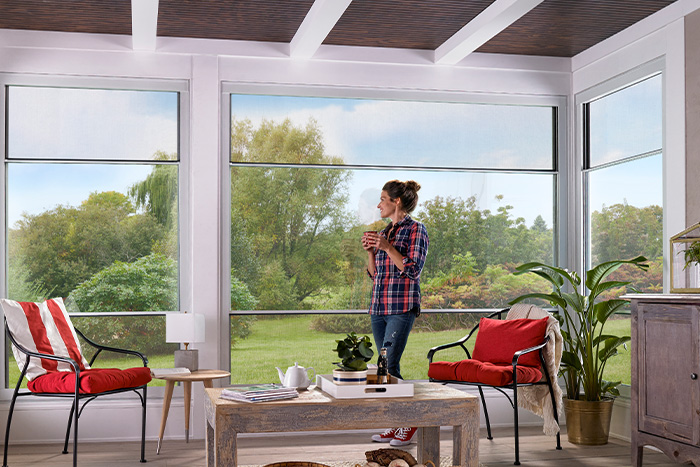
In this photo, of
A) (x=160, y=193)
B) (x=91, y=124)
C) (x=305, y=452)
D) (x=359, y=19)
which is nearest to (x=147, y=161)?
(x=160, y=193)

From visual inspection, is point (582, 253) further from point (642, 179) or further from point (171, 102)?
point (171, 102)

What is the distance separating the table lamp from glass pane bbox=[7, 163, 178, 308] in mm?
533

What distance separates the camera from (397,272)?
4.73 metres

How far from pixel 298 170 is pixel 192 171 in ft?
2.50

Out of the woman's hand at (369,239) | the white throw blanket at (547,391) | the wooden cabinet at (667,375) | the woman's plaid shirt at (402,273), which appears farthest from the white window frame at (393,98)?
the wooden cabinet at (667,375)

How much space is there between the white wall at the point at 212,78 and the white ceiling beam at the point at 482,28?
0.25 m

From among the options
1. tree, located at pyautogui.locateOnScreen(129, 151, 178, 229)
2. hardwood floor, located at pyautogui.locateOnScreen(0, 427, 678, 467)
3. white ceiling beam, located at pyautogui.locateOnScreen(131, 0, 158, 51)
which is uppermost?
white ceiling beam, located at pyautogui.locateOnScreen(131, 0, 158, 51)

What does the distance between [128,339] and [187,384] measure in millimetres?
588

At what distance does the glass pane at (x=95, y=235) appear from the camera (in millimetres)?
5195

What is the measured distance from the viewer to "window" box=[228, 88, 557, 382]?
5.51 metres

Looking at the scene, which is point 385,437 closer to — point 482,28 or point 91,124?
point 482,28

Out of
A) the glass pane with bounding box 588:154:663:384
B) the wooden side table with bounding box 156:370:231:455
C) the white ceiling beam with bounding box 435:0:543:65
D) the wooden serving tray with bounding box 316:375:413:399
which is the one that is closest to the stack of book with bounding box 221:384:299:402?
the wooden serving tray with bounding box 316:375:413:399

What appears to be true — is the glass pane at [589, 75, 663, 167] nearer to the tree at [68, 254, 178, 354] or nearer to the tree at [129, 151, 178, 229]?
the tree at [129, 151, 178, 229]

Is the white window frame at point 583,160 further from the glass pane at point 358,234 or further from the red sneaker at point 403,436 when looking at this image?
the red sneaker at point 403,436
